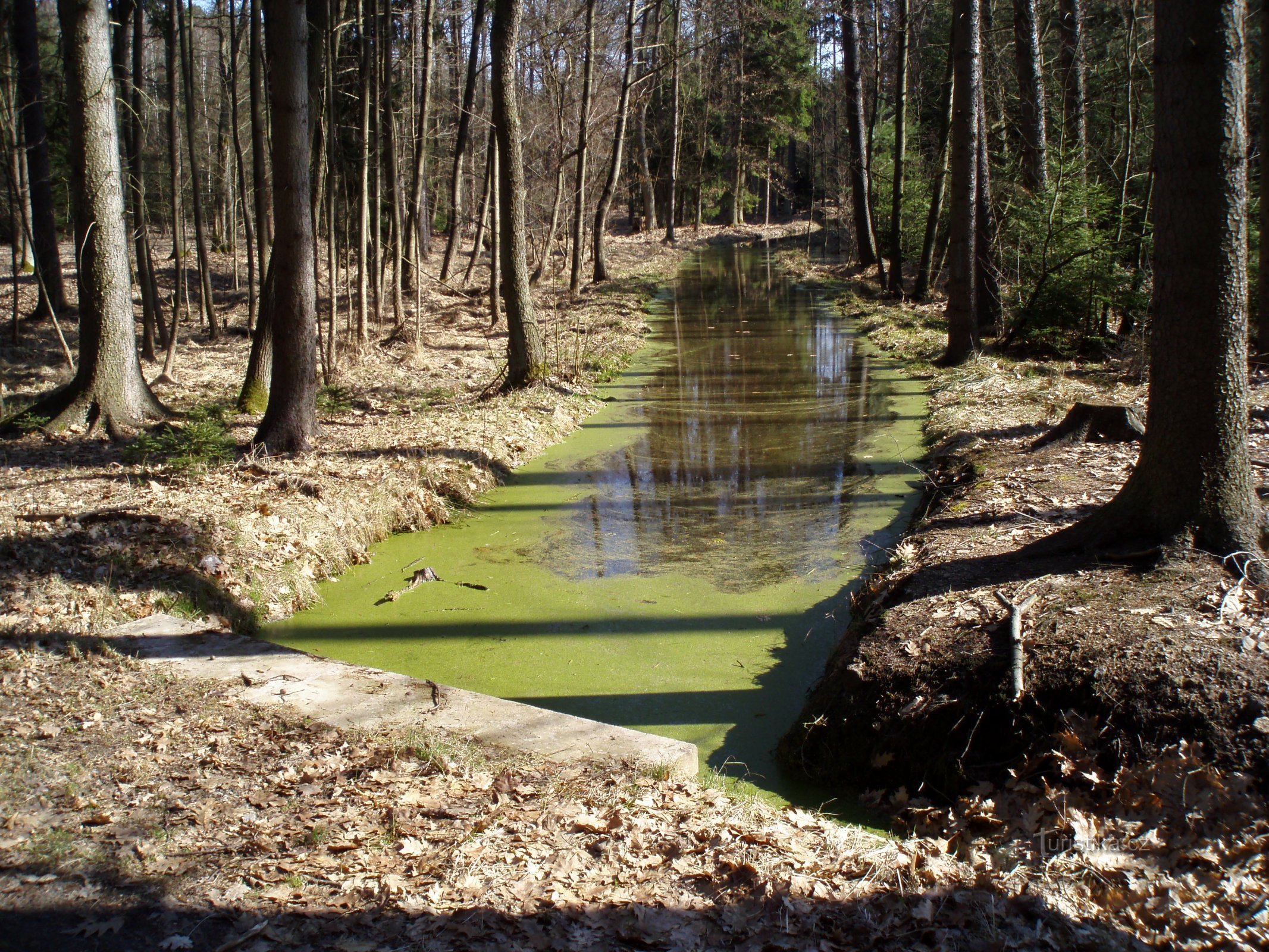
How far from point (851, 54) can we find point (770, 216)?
4003 centimetres

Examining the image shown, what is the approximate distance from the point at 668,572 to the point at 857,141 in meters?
21.5

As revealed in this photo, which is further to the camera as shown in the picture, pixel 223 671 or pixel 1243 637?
pixel 223 671

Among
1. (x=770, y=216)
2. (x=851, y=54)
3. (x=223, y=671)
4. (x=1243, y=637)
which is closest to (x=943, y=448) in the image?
(x=1243, y=637)

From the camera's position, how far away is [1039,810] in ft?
12.0

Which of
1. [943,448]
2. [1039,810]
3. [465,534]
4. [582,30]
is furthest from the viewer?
[582,30]

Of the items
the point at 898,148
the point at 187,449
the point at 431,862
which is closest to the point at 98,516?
the point at 187,449

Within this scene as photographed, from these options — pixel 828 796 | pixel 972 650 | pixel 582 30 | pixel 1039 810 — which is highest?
pixel 582 30

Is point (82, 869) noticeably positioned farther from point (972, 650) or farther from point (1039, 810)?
point (972, 650)

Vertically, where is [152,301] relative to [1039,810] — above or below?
above

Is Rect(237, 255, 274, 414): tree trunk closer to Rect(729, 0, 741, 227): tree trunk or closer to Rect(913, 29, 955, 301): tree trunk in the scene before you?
Rect(913, 29, 955, 301): tree trunk

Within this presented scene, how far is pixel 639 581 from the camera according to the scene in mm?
7125

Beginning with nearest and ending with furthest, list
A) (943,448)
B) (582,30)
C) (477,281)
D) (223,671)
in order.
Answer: (223,671), (943,448), (582,30), (477,281)

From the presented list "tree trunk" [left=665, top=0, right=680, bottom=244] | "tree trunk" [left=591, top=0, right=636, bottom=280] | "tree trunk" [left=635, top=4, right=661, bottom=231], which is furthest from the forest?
"tree trunk" [left=635, top=4, right=661, bottom=231]

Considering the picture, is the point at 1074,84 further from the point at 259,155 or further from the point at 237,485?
the point at 237,485
